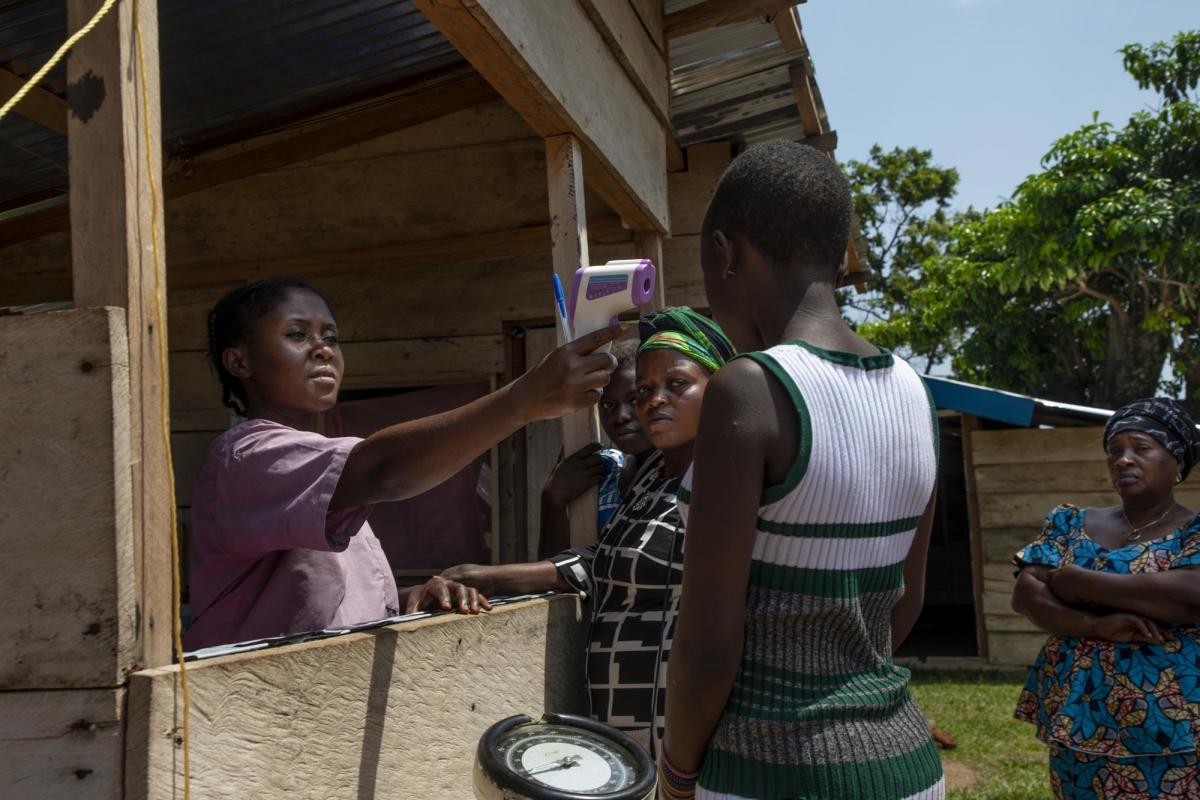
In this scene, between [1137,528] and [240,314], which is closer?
[240,314]

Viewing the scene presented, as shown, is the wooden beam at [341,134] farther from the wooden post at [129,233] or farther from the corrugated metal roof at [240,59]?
the wooden post at [129,233]

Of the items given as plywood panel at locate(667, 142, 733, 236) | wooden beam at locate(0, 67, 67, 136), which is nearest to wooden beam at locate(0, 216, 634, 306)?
plywood panel at locate(667, 142, 733, 236)

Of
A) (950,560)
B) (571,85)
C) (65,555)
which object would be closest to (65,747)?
(65,555)

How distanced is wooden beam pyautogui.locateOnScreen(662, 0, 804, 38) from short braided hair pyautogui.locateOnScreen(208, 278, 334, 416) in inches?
126

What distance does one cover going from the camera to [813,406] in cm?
147

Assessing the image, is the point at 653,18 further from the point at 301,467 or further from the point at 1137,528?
the point at 301,467

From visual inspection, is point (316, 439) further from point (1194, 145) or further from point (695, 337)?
point (1194, 145)

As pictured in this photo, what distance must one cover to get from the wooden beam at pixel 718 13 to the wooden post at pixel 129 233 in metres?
3.80

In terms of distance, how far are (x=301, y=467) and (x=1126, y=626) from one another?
2.88 metres

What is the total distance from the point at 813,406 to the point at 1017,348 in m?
20.8

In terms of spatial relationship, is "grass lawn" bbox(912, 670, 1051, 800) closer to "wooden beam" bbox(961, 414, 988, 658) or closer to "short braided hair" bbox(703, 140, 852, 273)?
"wooden beam" bbox(961, 414, 988, 658)

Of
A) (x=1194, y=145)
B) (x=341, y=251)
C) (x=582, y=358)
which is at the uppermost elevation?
(x=1194, y=145)

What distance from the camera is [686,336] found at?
2900mm

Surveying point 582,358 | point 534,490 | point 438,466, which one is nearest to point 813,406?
point 582,358
